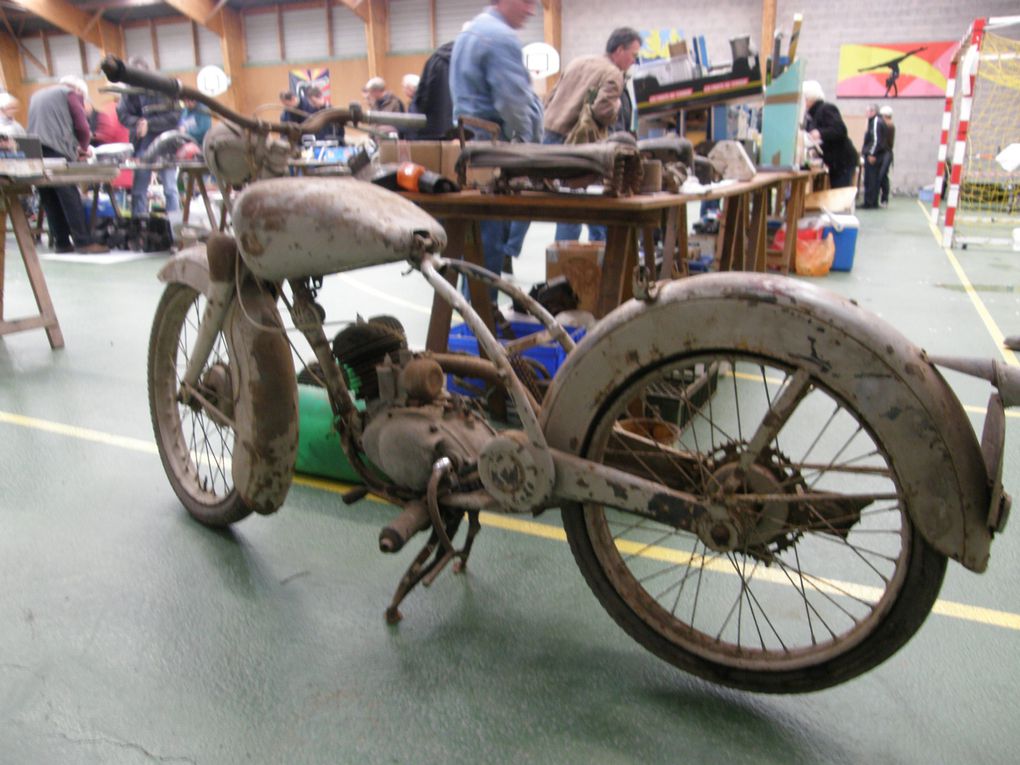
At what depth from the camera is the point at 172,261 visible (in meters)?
2.08

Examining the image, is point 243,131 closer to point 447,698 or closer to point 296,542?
point 296,542

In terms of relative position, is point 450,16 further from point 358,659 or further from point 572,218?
point 358,659

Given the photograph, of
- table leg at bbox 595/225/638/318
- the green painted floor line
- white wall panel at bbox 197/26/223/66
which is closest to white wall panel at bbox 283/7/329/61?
white wall panel at bbox 197/26/223/66

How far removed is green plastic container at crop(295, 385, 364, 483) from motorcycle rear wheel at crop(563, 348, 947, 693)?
0.94 metres

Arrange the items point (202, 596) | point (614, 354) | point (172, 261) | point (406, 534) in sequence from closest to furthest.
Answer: point (614, 354) → point (406, 534) → point (202, 596) → point (172, 261)

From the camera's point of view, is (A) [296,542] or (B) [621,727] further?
(A) [296,542]

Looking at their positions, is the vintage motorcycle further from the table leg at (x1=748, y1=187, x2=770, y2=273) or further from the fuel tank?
the table leg at (x1=748, y1=187, x2=770, y2=273)

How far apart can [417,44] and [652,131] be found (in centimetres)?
1218

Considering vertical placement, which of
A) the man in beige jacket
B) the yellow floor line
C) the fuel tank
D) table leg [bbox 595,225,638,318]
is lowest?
the yellow floor line

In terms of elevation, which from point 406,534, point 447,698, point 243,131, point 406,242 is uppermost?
point 243,131

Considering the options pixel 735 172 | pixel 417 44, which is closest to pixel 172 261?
pixel 735 172

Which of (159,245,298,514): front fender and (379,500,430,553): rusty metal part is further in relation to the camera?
(159,245,298,514): front fender

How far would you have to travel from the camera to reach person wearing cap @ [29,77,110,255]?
22.8 ft

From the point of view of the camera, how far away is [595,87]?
414 centimetres
